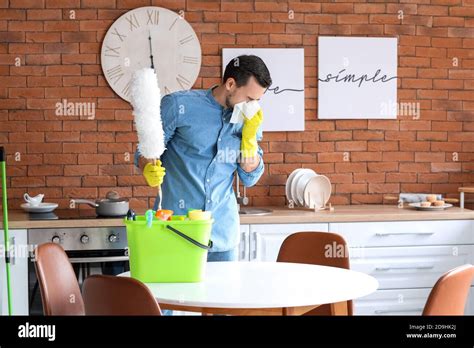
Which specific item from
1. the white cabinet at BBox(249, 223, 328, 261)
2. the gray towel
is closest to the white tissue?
the white cabinet at BBox(249, 223, 328, 261)

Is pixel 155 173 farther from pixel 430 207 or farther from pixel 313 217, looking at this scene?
pixel 430 207

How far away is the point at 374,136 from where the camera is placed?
5023 millimetres

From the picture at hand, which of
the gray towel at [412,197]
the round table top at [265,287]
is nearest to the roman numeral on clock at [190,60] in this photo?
the gray towel at [412,197]

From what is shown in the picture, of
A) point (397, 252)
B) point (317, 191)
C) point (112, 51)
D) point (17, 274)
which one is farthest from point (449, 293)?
point (112, 51)

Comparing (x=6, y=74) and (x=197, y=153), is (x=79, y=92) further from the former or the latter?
(x=197, y=153)

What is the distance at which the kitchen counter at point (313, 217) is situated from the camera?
13.6ft

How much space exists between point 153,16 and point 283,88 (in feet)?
2.99

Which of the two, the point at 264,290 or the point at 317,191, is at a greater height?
the point at 317,191

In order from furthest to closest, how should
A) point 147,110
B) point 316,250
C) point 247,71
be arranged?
1. point 316,250
2. point 247,71
3. point 147,110

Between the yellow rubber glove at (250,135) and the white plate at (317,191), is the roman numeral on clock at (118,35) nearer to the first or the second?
the white plate at (317,191)

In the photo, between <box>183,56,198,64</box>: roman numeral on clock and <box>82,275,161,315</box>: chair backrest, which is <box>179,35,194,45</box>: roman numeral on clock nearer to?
<box>183,56,198,64</box>: roman numeral on clock

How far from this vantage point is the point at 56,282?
2.81 meters

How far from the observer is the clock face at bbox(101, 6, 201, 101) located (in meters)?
4.70
